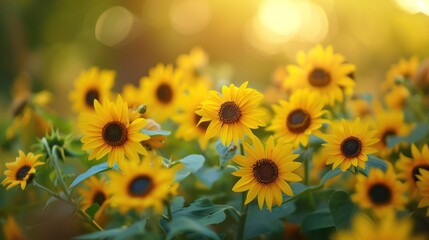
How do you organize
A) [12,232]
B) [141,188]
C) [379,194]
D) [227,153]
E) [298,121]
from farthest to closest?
[12,232] → [298,121] → [227,153] → [379,194] → [141,188]

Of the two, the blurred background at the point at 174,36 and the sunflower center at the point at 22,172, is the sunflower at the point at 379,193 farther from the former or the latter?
the blurred background at the point at 174,36

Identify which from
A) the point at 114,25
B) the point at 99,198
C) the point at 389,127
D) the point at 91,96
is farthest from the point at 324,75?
the point at 114,25

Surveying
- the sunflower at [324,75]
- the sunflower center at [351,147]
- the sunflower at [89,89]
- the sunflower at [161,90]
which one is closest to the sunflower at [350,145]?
the sunflower center at [351,147]

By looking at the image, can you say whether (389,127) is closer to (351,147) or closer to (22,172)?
(351,147)

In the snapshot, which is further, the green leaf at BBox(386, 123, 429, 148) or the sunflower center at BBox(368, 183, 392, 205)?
the green leaf at BBox(386, 123, 429, 148)

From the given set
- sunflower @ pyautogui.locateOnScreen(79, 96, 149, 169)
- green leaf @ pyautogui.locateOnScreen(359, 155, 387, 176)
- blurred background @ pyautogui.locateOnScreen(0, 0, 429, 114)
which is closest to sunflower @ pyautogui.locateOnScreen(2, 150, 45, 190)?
sunflower @ pyautogui.locateOnScreen(79, 96, 149, 169)

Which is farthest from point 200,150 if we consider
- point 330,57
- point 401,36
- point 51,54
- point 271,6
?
point 51,54

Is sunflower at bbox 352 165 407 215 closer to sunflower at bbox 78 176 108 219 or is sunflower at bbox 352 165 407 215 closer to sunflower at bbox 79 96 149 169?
sunflower at bbox 79 96 149 169
